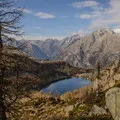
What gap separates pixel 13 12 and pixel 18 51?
9.98ft

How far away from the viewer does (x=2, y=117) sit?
19.2m

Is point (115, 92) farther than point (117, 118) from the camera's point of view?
Yes

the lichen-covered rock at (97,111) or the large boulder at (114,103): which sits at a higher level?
the large boulder at (114,103)

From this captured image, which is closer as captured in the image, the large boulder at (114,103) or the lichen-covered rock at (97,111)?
the large boulder at (114,103)

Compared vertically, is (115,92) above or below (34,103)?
above

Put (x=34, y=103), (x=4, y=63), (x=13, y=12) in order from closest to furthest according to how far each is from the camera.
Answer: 1. (x=4, y=63)
2. (x=13, y=12)
3. (x=34, y=103)

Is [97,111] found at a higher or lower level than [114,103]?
lower

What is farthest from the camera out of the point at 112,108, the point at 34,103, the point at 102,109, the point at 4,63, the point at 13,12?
the point at 34,103

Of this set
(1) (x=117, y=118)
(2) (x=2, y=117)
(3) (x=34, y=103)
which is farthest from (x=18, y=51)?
(3) (x=34, y=103)

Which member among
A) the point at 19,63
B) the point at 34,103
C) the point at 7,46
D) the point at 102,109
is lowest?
the point at 34,103

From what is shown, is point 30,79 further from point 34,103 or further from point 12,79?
point 34,103

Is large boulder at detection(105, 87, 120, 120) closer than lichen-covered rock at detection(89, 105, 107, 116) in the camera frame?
Yes

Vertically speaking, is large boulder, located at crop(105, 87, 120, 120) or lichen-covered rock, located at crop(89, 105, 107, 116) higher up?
large boulder, located at crop(105, 87, 120, 120)

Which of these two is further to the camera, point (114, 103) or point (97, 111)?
point (97, 111)
